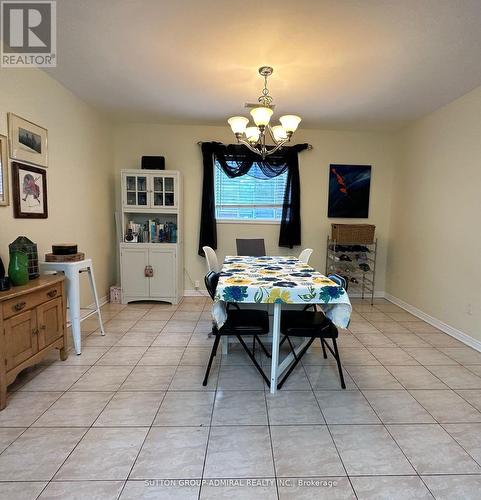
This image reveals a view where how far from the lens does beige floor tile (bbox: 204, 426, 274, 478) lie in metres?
1.36

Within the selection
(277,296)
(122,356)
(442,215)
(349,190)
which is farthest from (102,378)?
(349,190)

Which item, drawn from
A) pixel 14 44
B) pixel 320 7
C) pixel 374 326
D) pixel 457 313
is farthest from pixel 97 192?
pixel 457 313

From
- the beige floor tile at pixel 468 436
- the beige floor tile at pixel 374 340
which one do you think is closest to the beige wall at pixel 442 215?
the beige floor tile at pixel 374 340

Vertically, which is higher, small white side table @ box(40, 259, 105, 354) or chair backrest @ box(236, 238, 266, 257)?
chair backrest @ box(236, 238, 266, 257)

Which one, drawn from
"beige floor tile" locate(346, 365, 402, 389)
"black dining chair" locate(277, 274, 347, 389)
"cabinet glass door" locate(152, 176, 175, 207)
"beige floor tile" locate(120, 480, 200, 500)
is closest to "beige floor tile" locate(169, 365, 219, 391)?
"black dining chair" locate(277, 274, 347, 389)

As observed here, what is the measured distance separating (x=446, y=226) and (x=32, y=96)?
14.3 feet

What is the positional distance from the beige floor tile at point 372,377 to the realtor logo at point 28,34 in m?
3.33

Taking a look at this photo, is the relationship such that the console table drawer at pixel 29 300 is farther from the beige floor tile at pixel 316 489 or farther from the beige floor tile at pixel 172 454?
the beige floor tile at pixel 316 489

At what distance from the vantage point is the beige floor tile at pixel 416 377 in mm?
2096

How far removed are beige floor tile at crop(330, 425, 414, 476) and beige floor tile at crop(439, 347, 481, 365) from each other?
55.2 inches

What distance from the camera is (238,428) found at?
1.65 metres

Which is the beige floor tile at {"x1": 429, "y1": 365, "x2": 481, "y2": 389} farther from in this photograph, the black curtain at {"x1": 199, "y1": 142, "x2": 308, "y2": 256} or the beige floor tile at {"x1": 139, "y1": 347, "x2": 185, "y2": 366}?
the black curtain at {"x1": 199, "y1": 142, "x2": 308, "y2": 256}

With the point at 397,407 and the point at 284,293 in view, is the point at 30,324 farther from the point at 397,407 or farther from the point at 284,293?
the point at 397,407

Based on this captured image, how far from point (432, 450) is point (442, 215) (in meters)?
2.61
